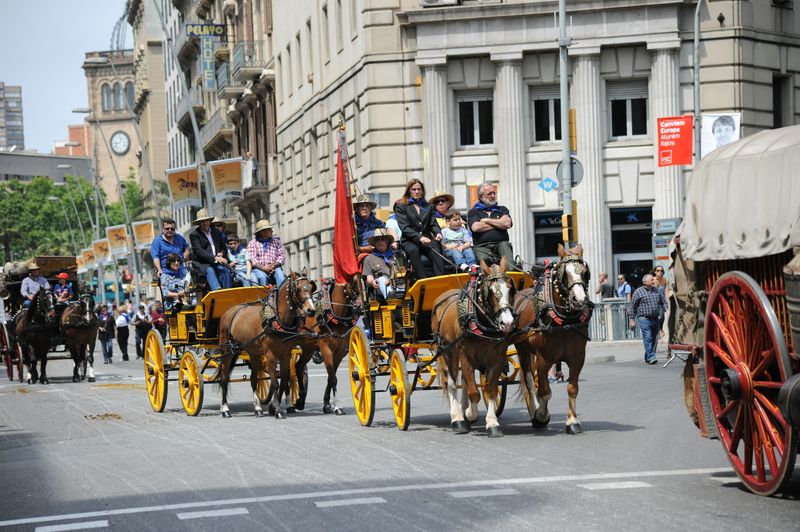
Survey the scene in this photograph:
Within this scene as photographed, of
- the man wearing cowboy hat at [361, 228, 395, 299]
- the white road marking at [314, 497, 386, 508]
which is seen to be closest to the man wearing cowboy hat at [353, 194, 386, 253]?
the man wearing cowboy hat at [361, 228, 395, 299]

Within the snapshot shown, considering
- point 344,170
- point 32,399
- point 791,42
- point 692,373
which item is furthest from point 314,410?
point 791,42

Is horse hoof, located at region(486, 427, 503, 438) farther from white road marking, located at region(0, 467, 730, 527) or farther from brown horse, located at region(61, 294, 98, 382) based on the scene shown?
brown horse, located at region(61, 294, 98, 382)

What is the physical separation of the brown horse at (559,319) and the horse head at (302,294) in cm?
336

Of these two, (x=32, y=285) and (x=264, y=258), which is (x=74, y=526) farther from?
(x=32, y=285)

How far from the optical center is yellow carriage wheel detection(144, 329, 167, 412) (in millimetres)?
20250

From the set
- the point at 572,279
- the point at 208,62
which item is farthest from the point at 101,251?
the point at 572,279

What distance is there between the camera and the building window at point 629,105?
39438 millimetres

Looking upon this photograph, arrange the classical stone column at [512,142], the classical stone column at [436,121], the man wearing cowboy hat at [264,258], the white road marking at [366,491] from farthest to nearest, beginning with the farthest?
the classical stone column at [436,121] → the classical stone column at [512,142] → the man wearing cowboy hat at [264,258] → the white road marking at [366,491]

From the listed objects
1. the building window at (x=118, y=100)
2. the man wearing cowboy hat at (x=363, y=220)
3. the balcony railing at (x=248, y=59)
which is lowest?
the man wearing cowboy hat at (x=363, y=220)

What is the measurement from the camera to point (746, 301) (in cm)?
978

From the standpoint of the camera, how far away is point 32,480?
41.6 ft

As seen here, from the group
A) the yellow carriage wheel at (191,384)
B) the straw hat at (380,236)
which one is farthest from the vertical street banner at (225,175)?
the straw hat at (380,236)

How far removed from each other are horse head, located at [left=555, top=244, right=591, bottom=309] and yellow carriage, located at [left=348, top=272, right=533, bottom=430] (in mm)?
1245

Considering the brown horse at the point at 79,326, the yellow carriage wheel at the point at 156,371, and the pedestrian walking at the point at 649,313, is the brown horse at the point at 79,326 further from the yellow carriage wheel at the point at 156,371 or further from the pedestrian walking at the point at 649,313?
the pedestrian walking at the point at 649,313
